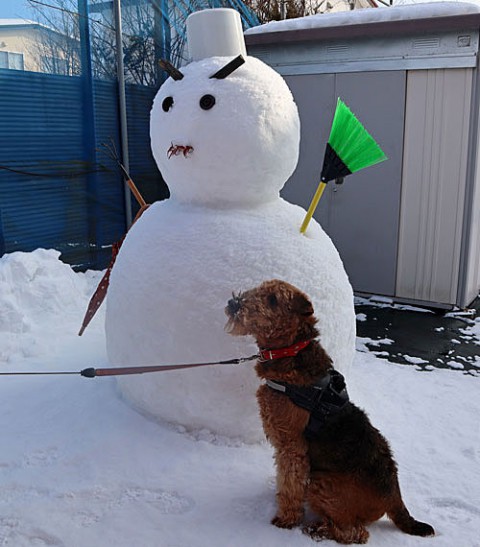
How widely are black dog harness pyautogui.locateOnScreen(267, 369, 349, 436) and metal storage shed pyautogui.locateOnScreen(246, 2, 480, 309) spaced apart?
4584mm

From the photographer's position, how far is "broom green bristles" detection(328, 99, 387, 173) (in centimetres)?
287

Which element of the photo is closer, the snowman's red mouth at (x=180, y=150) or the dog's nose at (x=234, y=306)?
the dog's nose at (x=234, y=306)

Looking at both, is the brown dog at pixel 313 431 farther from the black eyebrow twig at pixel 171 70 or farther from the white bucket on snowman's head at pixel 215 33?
the white bucket on snowman's head at pixel 215 33

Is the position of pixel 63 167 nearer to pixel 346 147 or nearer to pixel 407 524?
pixel 346 147

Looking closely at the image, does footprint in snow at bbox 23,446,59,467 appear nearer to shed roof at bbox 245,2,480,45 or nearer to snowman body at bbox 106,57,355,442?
snowman body at bbox 106,57,355,442

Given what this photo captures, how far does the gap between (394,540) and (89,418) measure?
1.69 m

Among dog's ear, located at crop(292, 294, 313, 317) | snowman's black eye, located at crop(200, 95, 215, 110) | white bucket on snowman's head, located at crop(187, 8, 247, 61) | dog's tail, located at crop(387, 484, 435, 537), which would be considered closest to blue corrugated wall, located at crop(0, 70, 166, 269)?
white bucket on snowman's head, located at crop(187, 8, 247, 61)

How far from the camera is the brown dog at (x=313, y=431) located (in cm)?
226

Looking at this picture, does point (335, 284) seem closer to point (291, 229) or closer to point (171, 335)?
point (291, 229)

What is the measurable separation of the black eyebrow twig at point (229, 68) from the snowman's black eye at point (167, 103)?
258mm

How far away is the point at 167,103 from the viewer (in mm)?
3117

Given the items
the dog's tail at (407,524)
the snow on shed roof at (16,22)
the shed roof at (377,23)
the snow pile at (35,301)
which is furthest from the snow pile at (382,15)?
the dog's tail at (407,524)

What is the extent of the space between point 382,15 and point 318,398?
518cm

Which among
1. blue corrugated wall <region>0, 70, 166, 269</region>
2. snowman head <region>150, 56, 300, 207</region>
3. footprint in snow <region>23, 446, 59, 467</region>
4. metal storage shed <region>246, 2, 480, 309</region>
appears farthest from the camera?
blue corrugated wall <region>0, 70, 166, 269</region>
